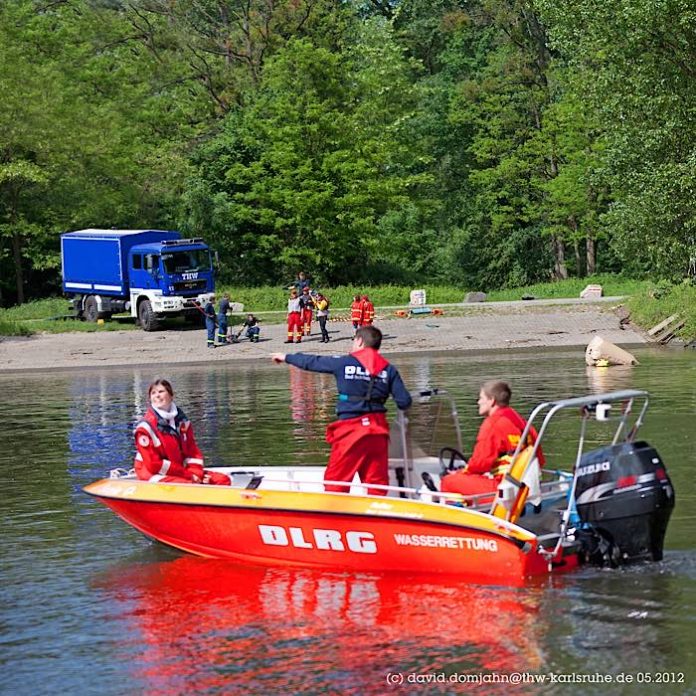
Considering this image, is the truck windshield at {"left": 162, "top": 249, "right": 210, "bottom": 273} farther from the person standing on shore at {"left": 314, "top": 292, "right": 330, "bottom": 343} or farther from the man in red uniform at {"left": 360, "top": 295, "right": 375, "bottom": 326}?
the man in red uniform at {"left": 360, "top": 295, "right": 375, "bottom": 326}

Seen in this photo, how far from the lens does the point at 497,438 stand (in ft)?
38.4

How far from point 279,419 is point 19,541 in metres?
9.24

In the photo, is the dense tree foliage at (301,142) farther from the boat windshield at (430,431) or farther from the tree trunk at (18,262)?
the boat windshield at (430,431)

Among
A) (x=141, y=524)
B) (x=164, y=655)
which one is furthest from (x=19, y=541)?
(x=164, y=655)

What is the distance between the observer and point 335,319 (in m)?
44.2

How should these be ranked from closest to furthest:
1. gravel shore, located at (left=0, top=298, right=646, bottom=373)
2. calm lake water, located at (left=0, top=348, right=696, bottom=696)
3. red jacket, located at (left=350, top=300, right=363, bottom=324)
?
1. calm lake water, located at (left=0, top=348, right=696, bottom=696)
2. gravel shore, located at (left=0, top=298, right=646, bottom=373)
3. red jacket, located at (left=350, top=300, right=363, bottom=324)

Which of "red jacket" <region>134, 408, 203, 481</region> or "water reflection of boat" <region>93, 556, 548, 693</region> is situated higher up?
"red jacket" <region>134, 408, 203, 481</region>

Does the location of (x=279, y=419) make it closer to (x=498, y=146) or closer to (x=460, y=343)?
(x=460, y=343)

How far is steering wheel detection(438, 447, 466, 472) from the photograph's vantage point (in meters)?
13.1

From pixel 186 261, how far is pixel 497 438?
32694 mm

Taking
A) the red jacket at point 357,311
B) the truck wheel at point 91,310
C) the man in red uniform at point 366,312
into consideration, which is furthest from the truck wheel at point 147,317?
the man in red uniform at point 366,312

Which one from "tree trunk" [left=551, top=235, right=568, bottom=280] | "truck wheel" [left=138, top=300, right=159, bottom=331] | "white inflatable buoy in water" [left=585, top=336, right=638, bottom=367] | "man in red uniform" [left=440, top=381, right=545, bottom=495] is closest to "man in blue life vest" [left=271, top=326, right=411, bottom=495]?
"man in red uniform" [left=440, top=381, right=545, bottom=495]

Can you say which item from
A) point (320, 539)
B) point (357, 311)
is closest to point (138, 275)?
point (357, 311)

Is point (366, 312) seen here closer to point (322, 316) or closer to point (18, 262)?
point (322, 316)
